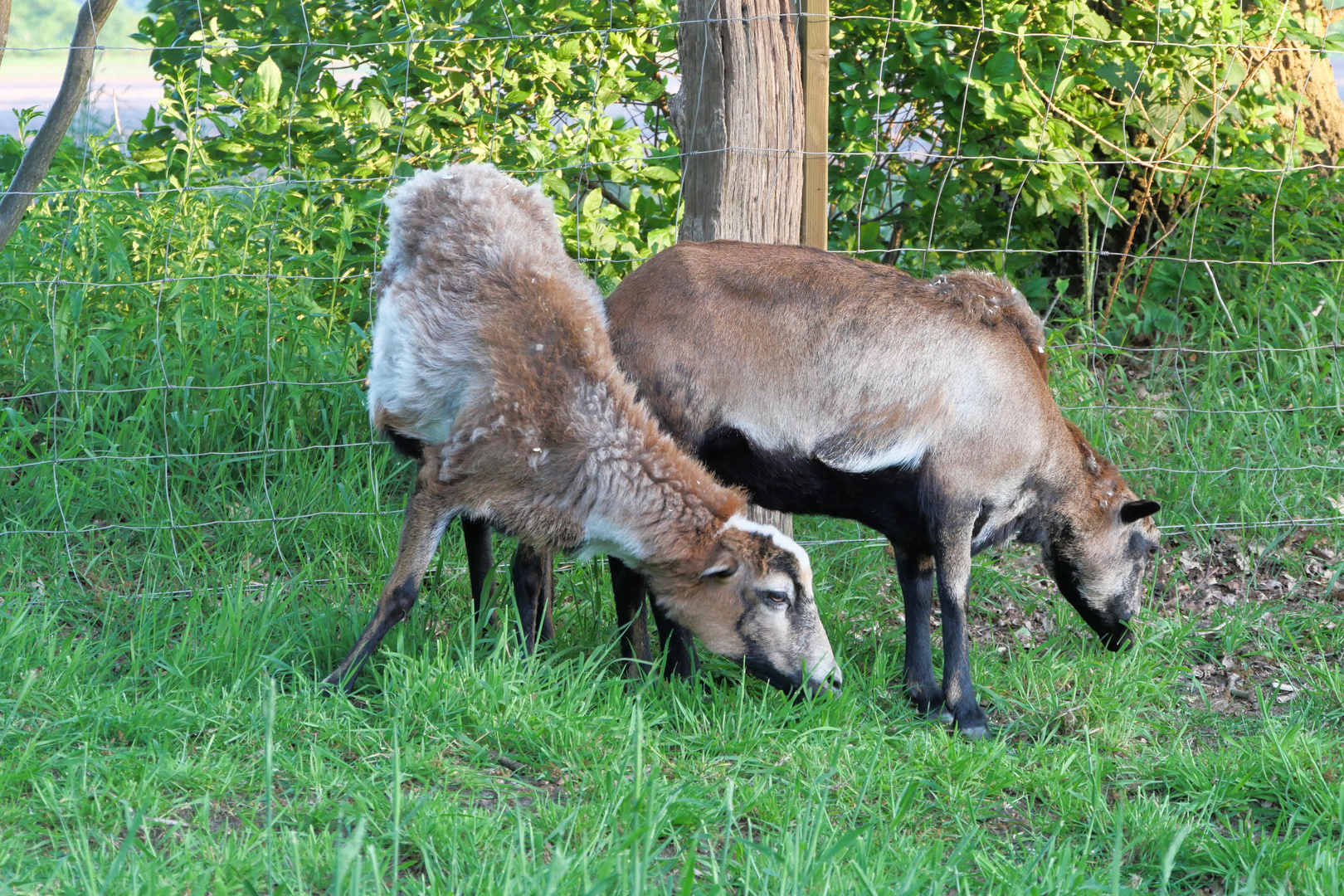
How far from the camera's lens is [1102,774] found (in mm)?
3703

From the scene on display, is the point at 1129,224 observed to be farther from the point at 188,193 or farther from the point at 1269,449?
the point at 188,193

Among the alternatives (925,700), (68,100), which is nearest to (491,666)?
(925,700)

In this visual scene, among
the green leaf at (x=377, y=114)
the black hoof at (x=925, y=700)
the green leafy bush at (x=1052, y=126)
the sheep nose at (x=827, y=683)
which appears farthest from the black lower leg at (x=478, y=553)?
the green leafy bush at (x=1052, y=126)

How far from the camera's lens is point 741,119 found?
4582 millimetres

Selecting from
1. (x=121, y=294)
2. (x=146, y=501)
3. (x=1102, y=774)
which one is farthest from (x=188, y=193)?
(x=1102, y=774)

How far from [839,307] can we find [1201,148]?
3232 mm

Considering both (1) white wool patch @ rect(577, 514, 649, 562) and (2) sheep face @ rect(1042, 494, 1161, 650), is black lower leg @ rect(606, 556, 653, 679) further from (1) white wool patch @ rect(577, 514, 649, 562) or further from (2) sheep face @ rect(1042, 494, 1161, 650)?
(2) sheep face @ rect(1042, 494, 1161, 650)

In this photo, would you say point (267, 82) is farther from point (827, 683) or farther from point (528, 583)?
point (827, 683)

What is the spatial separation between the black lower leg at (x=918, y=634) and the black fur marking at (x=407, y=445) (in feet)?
5.88

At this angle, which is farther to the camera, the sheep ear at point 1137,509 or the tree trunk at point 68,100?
the sheep ear at point 1137,509

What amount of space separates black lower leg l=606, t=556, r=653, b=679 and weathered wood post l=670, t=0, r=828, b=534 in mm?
695

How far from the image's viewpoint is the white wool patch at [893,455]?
4.08m

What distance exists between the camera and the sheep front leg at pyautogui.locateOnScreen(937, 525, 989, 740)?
4133 mm

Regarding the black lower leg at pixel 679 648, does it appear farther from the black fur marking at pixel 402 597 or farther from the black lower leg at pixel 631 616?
the black fur marking at pixel 402 597
